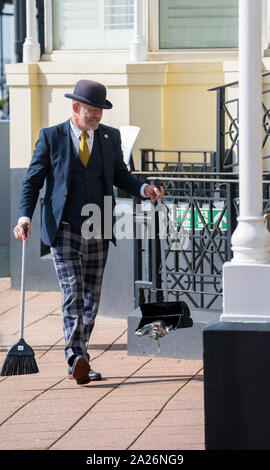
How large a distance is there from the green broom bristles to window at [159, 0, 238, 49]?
177 inches

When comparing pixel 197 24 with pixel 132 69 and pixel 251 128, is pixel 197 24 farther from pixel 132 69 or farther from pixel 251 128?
pixel 251 128

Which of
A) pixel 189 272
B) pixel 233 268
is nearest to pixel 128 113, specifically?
pixel 189 272

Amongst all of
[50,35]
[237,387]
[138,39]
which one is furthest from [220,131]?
[237,387]

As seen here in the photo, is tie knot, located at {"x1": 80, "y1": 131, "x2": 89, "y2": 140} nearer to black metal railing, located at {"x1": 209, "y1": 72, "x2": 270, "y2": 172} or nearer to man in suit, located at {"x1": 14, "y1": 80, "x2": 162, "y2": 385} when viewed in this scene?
man in suit, located at {"x1": 14, "y1": 80, "x2": 162, "y2": 385}

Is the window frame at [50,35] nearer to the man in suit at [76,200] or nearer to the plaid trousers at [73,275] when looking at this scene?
the man in suit at [76,200]

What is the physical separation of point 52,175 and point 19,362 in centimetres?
119

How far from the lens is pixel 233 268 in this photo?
4.91 m

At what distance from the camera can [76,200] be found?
6.52 meters

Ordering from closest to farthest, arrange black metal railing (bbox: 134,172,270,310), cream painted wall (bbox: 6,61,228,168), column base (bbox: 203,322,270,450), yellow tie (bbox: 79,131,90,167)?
column base (bbox: 203,322,270,450) → yellow tie (bbox: 79,131,90,167) → black metal railing (bbox: 134,172,270,310) → cream painted wall (bbox: 6,61,228,168)

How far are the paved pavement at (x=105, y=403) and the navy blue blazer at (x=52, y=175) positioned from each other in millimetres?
927

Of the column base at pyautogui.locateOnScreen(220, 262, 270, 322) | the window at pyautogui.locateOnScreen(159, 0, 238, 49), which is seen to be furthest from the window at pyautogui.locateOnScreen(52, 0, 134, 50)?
the column base at pyautogui.locateOnScreen(220, 262, 270, 322)

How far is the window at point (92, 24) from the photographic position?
10.4 metres

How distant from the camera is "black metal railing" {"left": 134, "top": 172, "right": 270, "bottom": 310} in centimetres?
720

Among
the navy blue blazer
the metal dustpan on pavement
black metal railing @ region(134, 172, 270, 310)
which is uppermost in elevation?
the navy blue blazer
